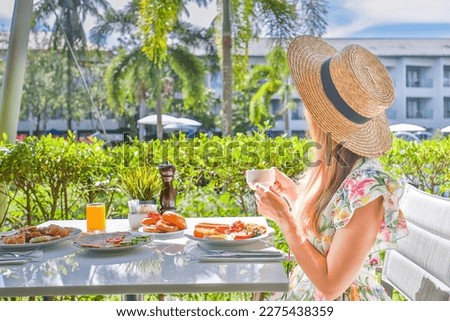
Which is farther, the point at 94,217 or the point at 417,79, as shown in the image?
the point at 417,79

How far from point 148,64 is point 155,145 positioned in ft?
67.1

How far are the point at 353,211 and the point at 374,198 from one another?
0.06 meters

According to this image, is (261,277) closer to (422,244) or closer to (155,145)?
(422,244)

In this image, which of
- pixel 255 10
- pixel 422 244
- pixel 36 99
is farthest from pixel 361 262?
pixel 36 99

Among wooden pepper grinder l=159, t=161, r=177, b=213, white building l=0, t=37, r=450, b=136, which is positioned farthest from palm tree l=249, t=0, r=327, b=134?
white building l=0, t=37, r=450, b=136

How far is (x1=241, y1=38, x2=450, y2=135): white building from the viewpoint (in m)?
38.6

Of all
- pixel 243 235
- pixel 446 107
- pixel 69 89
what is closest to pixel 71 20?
pixel 69 89

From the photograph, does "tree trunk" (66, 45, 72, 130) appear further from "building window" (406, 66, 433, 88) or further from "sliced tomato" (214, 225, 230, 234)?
"sliced tomato" (214, 225, 230, 234)

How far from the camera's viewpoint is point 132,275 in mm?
1343

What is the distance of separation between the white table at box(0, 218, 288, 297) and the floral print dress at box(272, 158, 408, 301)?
0.54ft

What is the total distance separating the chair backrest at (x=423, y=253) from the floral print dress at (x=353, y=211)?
0.17 metres

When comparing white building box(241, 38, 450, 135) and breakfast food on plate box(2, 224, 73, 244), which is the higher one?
white building box(241, 38, 450, 135)

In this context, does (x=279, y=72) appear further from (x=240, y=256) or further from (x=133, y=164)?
(x=240, y=256)

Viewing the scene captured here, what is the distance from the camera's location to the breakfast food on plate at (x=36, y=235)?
1605 millimetres
